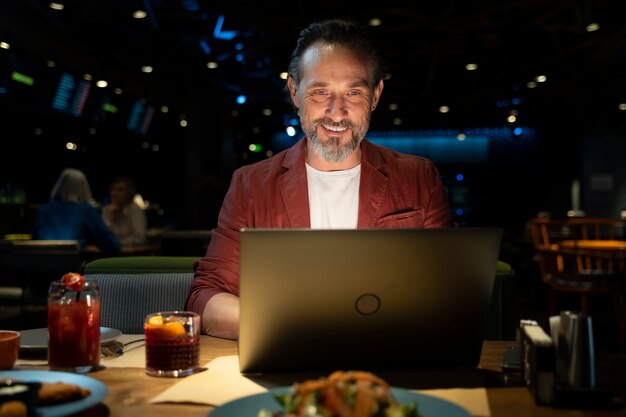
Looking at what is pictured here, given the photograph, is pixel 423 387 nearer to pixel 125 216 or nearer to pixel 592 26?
pixel 125 216

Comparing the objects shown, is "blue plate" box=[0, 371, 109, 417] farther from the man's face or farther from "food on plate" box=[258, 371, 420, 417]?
the man's face

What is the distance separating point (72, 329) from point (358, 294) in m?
0.55

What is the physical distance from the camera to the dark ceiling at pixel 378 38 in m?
6.75

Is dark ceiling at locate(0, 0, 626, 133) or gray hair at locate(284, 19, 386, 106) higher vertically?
dark ceiling at locate(0, 0, 626, 133)

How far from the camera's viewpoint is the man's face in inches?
79.9

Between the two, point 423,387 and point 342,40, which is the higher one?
point 342,40

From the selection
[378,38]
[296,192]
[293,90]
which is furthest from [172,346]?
[378,38]

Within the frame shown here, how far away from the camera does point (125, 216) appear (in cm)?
640

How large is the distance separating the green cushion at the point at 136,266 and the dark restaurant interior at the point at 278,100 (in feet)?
4.28

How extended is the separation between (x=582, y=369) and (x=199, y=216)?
10.0 metres

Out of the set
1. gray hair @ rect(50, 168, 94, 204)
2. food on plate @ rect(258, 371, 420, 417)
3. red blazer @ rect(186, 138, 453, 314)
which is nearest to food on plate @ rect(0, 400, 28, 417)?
food on plate @ rect(258, 371, 420, 417)

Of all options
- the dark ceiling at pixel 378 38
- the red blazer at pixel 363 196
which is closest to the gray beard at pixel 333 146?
the red blazer at pixel 363 196

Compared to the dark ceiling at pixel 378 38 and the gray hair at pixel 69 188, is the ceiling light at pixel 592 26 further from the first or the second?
the gray hair at pixel 69 188

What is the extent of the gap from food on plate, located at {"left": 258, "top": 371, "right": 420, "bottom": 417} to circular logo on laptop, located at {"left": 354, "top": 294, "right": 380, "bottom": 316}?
0.28 m
